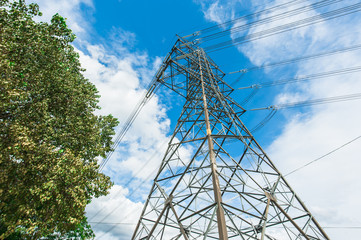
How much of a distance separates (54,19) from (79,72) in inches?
124

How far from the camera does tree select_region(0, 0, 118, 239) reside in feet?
20.4

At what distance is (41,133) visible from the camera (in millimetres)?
7691

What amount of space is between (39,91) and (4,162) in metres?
3.15

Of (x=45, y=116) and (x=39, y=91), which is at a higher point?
(x=39, y=91)

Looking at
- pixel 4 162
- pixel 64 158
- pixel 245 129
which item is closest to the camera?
pixel 4 162

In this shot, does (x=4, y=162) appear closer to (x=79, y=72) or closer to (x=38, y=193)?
(x=38, y=193)

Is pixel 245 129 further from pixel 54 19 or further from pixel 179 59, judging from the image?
pixel 54 19

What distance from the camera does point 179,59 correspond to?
46.0ft

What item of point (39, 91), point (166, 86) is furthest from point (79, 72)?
point (166, 86)

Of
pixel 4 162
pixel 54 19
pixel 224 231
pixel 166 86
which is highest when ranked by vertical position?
pixel 166 86

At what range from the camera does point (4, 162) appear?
→ 20.6 feet

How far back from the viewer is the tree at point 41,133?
622cm

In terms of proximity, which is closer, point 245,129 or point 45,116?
point 45,116

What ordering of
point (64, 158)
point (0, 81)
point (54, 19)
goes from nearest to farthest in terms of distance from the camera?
point (0, 81) → point (64, 158) → point (54, 19)
